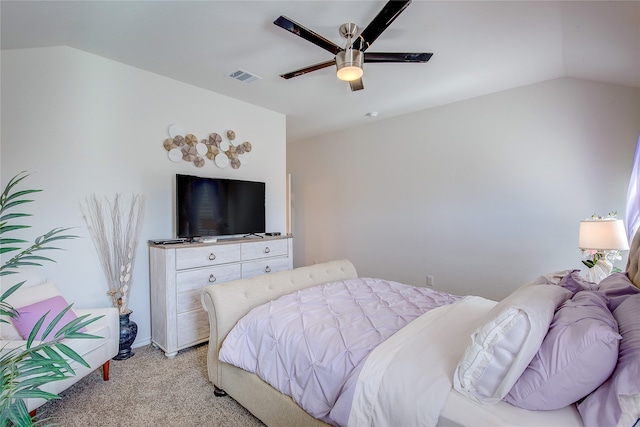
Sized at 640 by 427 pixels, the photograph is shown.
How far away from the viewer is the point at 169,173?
305 centimetres

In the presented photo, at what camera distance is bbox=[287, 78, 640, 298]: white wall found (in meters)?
2.88

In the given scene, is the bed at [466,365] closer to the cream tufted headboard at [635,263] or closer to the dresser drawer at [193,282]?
the cream tufted headboard at [635,263]

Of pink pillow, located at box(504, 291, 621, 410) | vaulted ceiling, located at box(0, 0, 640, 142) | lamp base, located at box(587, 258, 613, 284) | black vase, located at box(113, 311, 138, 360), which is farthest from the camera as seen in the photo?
black vase, located at box(113, 311, 138, 360)

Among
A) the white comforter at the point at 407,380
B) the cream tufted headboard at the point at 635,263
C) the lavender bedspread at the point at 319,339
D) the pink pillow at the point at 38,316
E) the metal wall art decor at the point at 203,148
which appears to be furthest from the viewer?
the metal wall art decor at the point at 203,148

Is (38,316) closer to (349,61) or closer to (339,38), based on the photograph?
(349,61)

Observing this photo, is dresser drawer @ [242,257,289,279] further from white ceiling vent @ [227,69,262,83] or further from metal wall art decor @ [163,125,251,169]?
white ceiling vent @ [227,69,262,83]

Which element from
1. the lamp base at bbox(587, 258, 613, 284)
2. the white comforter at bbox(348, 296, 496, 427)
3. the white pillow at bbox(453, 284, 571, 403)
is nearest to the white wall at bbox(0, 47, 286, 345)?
the white comforter at bbox(348, 296, 496, 427)

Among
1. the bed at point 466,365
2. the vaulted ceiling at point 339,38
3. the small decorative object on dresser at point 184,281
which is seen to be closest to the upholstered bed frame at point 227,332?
the bed at point 466,365

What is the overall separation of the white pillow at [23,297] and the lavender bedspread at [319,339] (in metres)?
1.25

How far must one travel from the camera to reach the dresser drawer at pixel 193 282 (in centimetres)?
266

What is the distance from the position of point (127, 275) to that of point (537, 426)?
2936mm

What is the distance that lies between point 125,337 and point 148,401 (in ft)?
2.65

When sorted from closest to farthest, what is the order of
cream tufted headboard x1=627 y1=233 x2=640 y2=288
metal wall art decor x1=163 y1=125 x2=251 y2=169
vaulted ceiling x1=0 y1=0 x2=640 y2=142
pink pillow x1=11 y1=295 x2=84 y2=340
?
cream tufted headboard x1=627 y1=233 x2=640 y2=288 < pink pillow x1=11 y1=295 x2=84 y2=340 < vaulted ceiling x1=0 y1=0 x2=640 y2=142 < metal wall art decor x1=163 y1=125 x2=251 y2=169

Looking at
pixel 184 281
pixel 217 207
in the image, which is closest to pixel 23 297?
pixel 184 281
